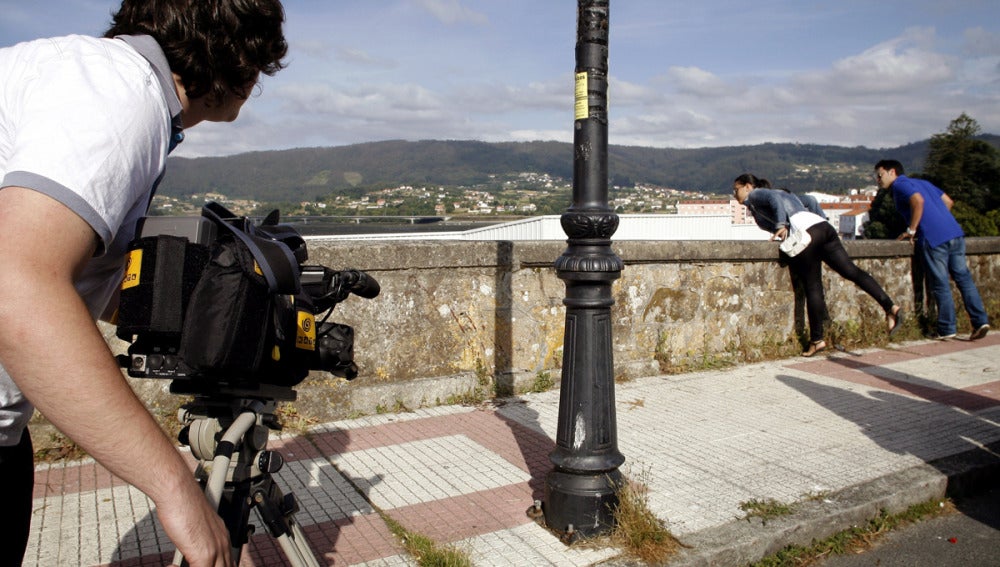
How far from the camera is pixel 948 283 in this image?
30.5 feet

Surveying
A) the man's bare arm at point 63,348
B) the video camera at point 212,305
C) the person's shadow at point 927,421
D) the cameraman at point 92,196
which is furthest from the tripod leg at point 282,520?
the person's shadow at point 927,421

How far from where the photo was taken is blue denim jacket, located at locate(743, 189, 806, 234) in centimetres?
843

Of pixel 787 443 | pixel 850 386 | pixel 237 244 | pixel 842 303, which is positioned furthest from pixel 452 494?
pixel 842 303

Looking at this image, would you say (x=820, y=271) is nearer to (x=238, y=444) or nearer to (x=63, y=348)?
(x=238, y=444)

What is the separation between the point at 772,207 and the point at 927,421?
11.0 ft

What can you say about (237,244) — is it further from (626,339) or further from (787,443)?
(626,339)

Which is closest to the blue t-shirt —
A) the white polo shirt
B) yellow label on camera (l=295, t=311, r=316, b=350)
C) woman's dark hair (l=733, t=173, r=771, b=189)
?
woman's dark hair (l=733, t=173, r=771, b=189)

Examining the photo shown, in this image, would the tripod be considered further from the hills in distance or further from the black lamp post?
the black lamp post

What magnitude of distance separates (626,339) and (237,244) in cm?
567

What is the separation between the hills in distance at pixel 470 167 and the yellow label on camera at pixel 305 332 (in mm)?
494

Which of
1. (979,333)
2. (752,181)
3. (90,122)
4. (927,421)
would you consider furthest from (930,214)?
(90,122)

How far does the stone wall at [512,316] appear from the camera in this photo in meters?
5.70

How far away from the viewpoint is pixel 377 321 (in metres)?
5.74

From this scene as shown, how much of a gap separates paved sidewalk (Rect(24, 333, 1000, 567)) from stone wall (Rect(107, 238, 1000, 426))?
286mm
